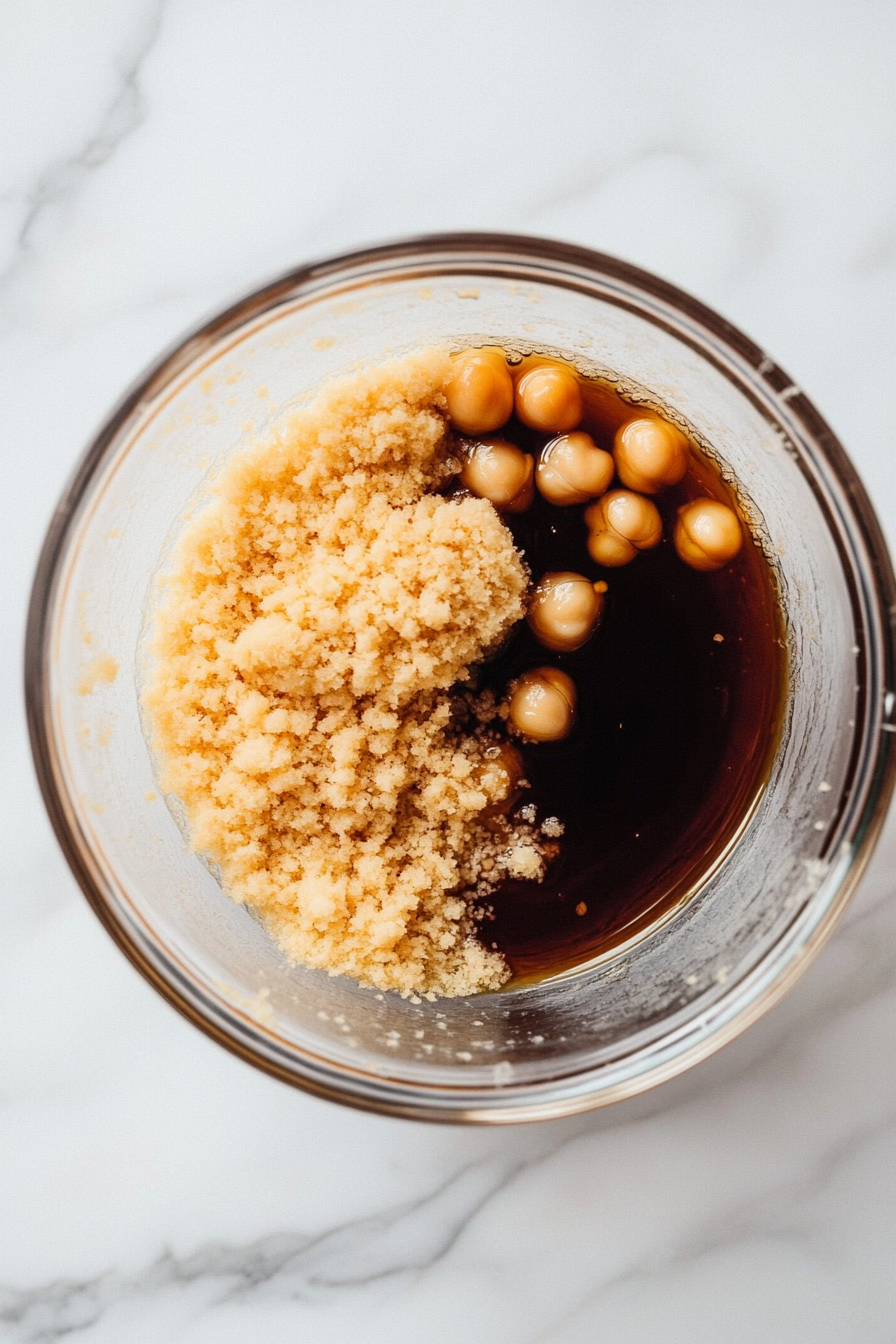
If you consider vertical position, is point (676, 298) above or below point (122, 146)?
below

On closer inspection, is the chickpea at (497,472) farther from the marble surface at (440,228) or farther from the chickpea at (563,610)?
the marble surface at (440,228)

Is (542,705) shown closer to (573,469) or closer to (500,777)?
(500,777)

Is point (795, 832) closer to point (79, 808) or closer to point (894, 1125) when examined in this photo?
point (894, 1125)

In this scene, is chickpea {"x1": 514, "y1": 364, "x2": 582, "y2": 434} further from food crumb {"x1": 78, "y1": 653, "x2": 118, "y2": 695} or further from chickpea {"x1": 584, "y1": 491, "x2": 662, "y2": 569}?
food crumb {"x1": 78, "y1": 653, "x2": 118, "y2": 695}

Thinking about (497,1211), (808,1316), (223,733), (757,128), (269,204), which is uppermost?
(269,204)

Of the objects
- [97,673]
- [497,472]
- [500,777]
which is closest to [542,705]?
[500,777]

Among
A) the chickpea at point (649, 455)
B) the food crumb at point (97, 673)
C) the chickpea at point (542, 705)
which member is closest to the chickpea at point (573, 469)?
the chickpea at point (649, 455)

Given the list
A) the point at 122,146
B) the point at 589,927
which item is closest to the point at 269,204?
the point at 122,146
